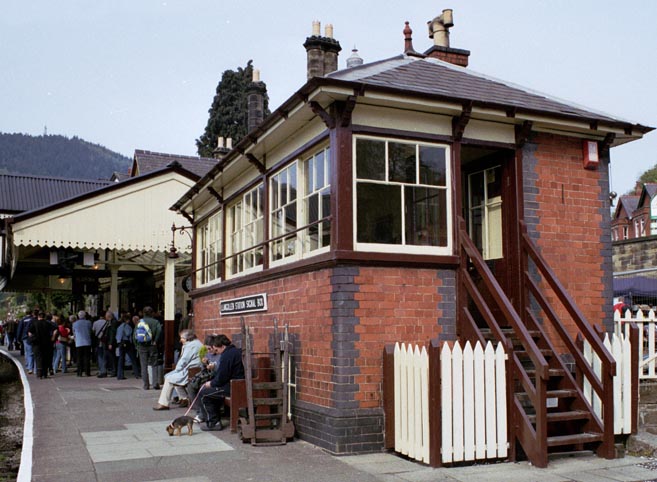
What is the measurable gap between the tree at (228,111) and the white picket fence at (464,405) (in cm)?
3520

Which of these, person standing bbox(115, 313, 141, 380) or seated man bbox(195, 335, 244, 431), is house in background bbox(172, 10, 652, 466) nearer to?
seated man bbox(195, 335, 244, 431)

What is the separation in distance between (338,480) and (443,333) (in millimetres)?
2697

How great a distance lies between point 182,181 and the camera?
19922mm

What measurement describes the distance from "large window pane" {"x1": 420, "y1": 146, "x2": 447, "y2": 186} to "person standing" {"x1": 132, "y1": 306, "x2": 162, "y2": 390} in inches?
352

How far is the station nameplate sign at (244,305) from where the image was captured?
Answer: 1120 centimetres

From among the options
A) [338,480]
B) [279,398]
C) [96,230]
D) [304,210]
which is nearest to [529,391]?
[338,480]

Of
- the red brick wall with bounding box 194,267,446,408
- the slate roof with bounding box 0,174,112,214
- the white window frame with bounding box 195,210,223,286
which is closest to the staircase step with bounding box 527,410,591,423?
the red brick wall with bounding box 194,267,446,408

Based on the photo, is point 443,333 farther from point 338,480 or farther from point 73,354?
point 73,354

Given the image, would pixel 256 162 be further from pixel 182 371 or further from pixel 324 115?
pixel 182 371

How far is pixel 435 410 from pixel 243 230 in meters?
6.42

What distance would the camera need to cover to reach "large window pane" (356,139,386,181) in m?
8.90

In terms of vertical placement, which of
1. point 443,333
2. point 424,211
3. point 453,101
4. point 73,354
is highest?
point 453,101

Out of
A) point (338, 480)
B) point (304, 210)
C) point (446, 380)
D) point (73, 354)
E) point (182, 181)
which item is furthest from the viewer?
point (73, 354)

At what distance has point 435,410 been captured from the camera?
7.52 meters
